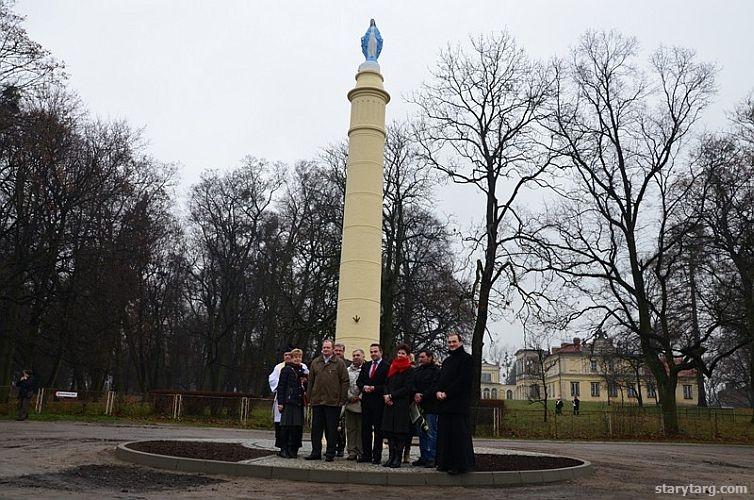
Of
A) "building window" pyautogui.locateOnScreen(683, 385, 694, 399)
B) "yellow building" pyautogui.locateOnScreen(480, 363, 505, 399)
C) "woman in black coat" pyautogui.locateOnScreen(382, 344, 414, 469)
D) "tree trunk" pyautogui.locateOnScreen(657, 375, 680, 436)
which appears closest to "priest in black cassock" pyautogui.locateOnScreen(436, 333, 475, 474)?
"woman in black coat" pyautogui.locateOnScreen(382, 344, 414, 469)

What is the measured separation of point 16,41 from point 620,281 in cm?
2330

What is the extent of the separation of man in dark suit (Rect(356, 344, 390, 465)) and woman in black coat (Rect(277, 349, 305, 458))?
1010 millimetres

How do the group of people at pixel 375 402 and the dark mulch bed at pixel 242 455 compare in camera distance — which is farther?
the dark mulch bed at pixel 242 455

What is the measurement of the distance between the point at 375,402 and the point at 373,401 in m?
0.04

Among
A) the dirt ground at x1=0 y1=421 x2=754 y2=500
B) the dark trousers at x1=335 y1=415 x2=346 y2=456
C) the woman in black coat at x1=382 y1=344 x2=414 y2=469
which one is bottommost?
the dirt ground at x1=0 y1=421 x2=754 y2=500

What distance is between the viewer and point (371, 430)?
1061 cm

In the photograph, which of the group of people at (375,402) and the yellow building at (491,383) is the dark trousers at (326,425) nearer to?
the group of people at (375,402)

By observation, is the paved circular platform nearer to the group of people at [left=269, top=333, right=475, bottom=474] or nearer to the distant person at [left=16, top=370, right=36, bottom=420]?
the group of people at [left=269, top=333, right=475, bottom=474]

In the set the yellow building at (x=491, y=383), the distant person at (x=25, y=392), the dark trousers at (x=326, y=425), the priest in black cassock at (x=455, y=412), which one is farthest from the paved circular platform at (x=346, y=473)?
the yellow building at (x=491, y=383)

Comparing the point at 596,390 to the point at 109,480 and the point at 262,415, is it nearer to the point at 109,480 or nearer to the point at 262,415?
the point at 262,415

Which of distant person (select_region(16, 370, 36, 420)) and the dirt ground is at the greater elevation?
distant person (select_region(16, 370, 36, 420))

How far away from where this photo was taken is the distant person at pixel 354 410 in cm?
1070

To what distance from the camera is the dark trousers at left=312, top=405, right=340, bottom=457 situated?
10.5m

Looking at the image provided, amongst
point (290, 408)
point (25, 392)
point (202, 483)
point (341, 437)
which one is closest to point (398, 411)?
point (290, 408)
